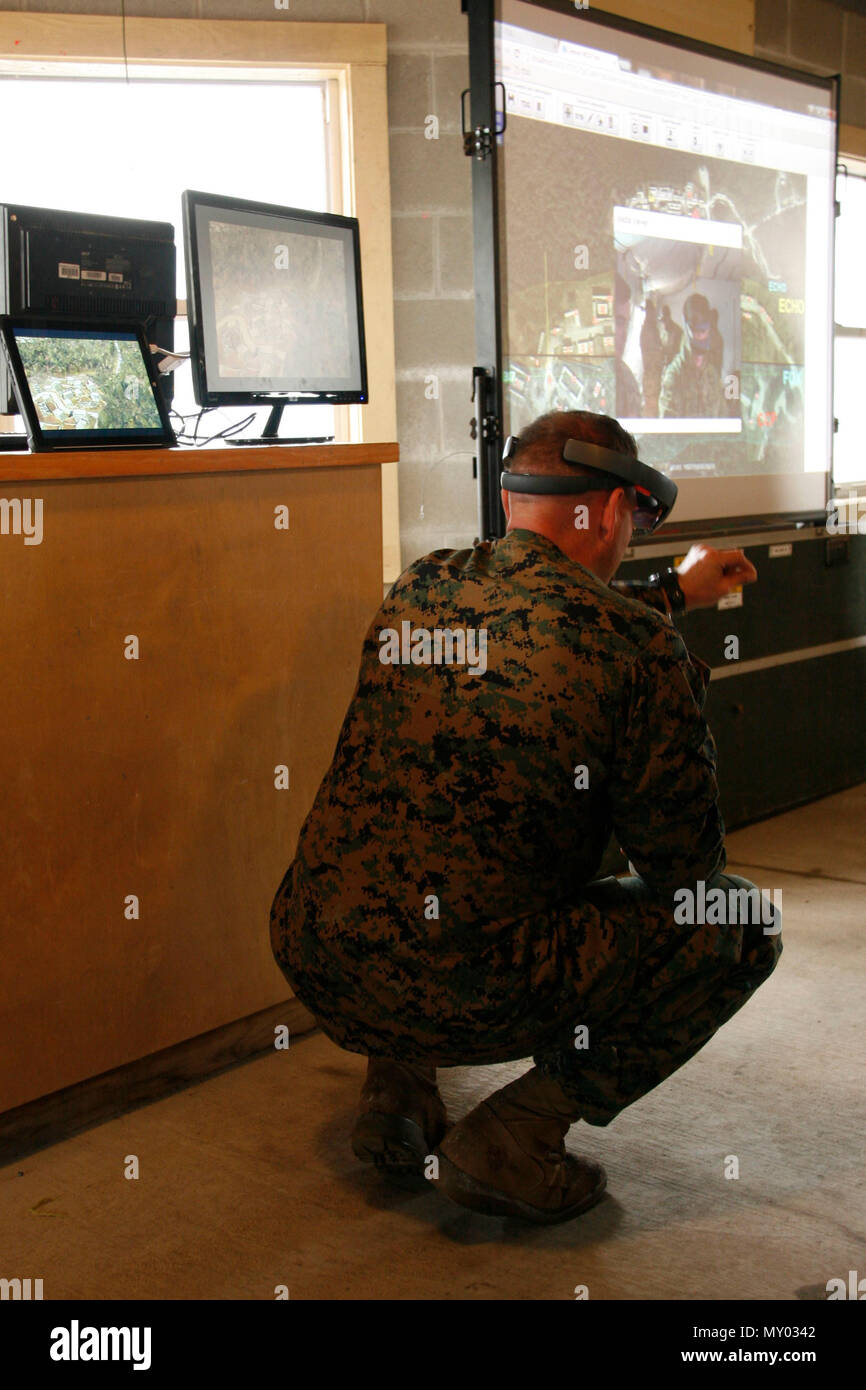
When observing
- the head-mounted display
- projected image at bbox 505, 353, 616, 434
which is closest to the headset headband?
the head-mounted display

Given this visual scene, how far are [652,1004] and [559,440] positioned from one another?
74 centimetres

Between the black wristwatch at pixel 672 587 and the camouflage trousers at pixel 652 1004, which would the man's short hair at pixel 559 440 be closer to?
the black wristwatch at pixel 672 587

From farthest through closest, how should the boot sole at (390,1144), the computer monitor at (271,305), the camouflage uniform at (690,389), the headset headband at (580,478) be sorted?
1. the camouflage uniform at (690,389)
2. the computer monitor at (271,305)
3. the boot sole at (390,1144)
4. the headset headband at (580,478)

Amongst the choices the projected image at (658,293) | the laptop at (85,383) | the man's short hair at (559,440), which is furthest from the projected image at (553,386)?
the man's short hair at (559,440)

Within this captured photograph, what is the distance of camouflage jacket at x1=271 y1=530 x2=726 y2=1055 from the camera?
1578mm

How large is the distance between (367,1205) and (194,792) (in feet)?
2.37

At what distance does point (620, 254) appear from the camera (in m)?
3.36

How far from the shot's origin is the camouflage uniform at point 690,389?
3.55 m

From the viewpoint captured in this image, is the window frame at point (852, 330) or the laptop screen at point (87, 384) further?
the window frame at point (852, 330)

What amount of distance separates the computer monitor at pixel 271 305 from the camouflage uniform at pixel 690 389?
124cm

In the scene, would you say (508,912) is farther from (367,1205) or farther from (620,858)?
(620,858)

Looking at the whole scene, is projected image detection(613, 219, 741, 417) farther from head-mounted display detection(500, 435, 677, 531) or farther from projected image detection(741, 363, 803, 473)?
head-mounted display detection(500, 435, 677, 531)

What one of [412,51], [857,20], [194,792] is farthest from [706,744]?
[857,20]
